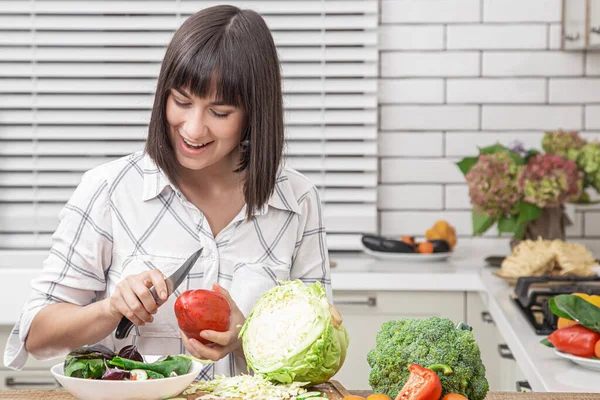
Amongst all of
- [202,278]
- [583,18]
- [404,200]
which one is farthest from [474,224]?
[202,278]

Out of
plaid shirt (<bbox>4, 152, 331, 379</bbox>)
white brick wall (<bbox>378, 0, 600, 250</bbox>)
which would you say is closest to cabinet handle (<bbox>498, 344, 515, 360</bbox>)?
plaid shirt (<bbox>4, 152, 331, 379</bbox>)

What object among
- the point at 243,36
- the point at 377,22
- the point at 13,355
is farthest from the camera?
the point at 377,22

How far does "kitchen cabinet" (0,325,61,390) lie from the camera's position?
3.12 meters

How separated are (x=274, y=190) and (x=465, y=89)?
1.86 metres

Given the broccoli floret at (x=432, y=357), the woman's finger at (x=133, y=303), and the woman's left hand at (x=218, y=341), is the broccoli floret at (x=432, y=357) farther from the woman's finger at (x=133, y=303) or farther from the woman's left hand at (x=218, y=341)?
the woman's finger at (x=133, y=303)

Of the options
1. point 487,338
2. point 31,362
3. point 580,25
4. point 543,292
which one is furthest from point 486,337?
point 31,362

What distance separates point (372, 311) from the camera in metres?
3.13

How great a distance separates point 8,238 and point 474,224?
1957mm

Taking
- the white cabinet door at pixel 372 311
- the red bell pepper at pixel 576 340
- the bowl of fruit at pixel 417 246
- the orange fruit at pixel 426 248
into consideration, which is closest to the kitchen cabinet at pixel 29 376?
the white cabinet door at pixel 372 311

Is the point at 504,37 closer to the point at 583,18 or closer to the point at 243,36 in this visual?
the point at 583,18

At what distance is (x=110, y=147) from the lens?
3664 mm

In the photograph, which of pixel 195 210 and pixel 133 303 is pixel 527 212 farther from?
pixel 133 303

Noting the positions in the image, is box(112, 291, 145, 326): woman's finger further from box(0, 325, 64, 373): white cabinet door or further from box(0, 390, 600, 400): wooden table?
box(0, 325, 64, 373): white cabinet door

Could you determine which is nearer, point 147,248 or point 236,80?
point 236,80
